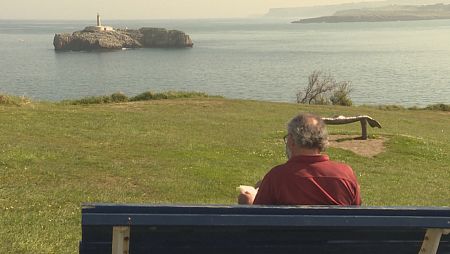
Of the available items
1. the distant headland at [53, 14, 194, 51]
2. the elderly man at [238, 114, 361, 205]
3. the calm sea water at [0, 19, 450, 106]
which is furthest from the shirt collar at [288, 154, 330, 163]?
the distant headland at [53, 14, 194, 51]

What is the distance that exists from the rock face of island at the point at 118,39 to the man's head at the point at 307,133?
134427 millimetres

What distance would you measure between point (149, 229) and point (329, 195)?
1296 mm

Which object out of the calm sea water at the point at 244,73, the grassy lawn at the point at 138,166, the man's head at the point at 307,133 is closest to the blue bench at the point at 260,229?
the man's head at the point at 307,133

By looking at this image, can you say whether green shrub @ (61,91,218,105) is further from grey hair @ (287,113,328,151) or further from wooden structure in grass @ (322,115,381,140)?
grey hair @ (287,113,328,151)

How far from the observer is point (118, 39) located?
148000mm

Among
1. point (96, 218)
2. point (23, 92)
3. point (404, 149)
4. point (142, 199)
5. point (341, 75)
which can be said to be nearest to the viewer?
point (96, 218)

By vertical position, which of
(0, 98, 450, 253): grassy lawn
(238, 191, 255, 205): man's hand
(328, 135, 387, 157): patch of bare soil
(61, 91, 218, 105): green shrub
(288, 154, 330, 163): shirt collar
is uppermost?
(288, 154, 330, 163): shirt collar

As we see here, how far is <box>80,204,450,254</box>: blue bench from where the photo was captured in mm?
2701

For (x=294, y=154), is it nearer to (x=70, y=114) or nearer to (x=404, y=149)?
(x=404, y=149)

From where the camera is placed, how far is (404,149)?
50.7ft

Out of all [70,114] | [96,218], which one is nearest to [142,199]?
[96,218]

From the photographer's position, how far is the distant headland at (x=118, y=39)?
136 meters

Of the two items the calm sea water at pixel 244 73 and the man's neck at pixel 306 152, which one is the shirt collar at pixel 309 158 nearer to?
the man's neck at pixel 306 152

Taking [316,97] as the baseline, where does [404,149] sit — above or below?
above
